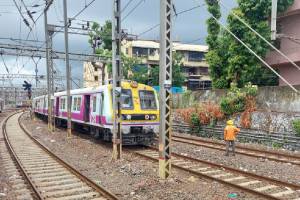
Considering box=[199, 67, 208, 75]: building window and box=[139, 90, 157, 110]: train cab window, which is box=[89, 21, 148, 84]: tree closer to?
box=[199, 67, 208, 75]: building window

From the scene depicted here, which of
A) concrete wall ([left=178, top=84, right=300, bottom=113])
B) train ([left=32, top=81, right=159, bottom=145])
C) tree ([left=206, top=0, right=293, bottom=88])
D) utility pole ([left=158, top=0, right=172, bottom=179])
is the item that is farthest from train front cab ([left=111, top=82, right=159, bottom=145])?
tree ([left=206, top=0, right=293, bottom=88])

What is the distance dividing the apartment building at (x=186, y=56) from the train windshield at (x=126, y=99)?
38.1m

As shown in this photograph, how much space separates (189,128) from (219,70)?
7.14 meters

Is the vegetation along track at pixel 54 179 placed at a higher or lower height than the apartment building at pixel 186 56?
lower

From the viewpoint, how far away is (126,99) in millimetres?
16875

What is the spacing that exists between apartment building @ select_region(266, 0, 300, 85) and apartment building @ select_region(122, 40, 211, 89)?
30.0 metres

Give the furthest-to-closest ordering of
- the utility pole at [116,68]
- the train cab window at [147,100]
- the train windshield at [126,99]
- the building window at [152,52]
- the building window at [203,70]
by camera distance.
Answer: the building window at [203,70] → the building window at [152,52] → the train cab window at [147,100] → the train windshield at [126,99] → the utility pole at [116,68]

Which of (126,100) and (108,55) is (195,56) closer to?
(108,55)

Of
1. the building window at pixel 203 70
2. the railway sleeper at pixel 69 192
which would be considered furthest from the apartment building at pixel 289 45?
the building window at pixel 203 70

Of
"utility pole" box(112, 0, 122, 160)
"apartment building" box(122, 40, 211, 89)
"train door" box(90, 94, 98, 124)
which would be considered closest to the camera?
"utility pole" box(112, 0, 122, 160)

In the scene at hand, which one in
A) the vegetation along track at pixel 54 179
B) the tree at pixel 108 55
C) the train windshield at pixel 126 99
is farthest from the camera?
the tree at pixel 108 55

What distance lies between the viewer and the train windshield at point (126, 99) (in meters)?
16.7

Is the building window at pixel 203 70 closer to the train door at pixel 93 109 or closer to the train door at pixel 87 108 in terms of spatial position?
the train door at pixel 87 108

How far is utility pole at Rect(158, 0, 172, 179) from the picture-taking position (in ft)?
34.3
